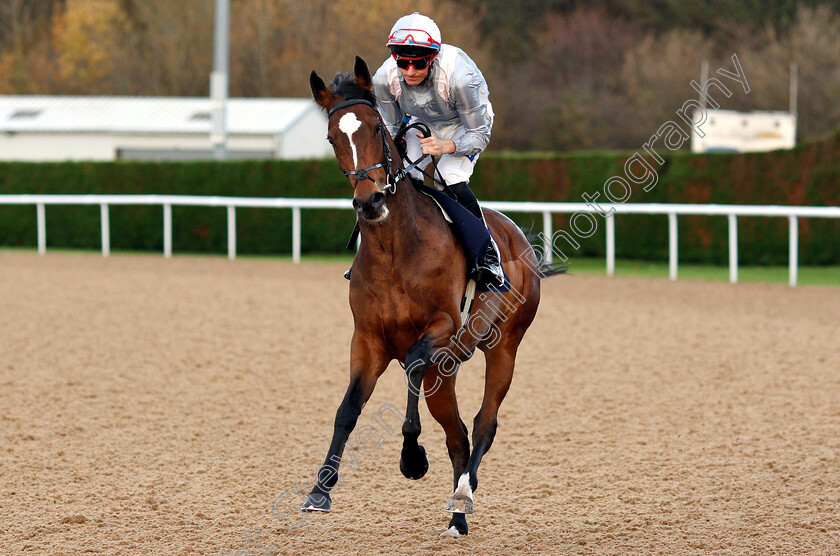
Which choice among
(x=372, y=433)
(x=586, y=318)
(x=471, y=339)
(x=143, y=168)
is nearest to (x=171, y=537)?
(x=471, y=339)

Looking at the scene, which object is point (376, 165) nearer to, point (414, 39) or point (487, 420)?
point (414, 39)

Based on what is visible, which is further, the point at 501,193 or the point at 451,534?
the point at 501,193

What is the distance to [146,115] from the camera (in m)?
29.2

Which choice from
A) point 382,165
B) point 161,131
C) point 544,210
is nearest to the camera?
point 382,165

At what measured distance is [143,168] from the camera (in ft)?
57.9

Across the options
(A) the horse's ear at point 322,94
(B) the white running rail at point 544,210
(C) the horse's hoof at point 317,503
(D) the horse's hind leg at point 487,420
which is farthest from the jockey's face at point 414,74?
(B) the white running rail at point 544,210

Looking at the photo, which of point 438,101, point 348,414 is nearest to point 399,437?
point 348,414

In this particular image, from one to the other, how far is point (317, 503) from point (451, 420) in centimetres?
91

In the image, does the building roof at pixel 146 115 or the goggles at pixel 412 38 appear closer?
the goggles at pixel 412 38

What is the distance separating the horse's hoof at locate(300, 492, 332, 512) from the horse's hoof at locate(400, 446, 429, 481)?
81 centimetres

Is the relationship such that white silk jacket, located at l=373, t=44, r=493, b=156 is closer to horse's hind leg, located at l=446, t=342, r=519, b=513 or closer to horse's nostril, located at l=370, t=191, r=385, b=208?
horse's nostril, located at l=370, t=191, r=385, b=208

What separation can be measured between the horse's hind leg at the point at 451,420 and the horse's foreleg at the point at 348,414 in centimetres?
30

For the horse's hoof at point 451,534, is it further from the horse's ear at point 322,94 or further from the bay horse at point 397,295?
the horse's ear at point 322,94

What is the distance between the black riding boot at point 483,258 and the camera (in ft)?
14.3
